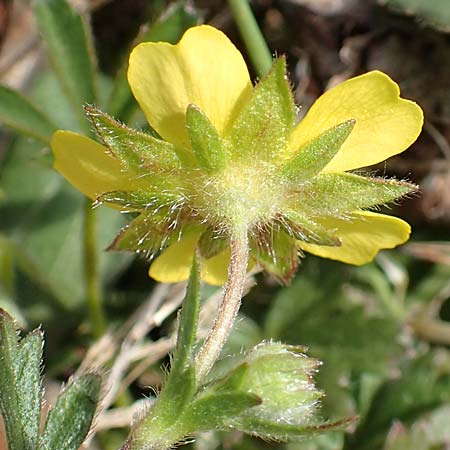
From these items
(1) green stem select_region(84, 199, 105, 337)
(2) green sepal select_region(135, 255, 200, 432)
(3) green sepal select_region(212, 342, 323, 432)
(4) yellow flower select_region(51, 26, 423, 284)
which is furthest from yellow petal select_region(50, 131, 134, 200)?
(1) green stem select_region(84, 199, 105, 337)

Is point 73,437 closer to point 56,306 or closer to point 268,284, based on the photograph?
point 56,306

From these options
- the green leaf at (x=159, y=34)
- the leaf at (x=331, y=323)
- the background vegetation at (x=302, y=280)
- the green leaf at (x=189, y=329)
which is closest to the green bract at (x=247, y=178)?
the green leaf at (x=189, y=329)

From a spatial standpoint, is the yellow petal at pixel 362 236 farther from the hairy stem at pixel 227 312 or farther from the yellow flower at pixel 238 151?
the hairy stem at pixel 227 312

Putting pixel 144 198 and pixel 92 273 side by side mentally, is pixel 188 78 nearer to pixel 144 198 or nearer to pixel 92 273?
pixel 144 198

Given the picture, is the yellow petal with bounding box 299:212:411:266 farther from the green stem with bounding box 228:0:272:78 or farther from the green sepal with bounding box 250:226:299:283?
the green stem with bounding box 228:0:272:78

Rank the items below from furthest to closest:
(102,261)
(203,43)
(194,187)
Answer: (102,261) → (194,187) → (203,43)

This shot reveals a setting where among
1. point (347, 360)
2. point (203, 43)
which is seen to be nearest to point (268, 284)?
point (347, 360)

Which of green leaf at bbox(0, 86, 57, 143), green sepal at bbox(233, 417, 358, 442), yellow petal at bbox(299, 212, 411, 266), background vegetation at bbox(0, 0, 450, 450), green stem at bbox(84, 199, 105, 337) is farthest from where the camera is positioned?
background vegetation at bbox(0, 0, 450, 450)
